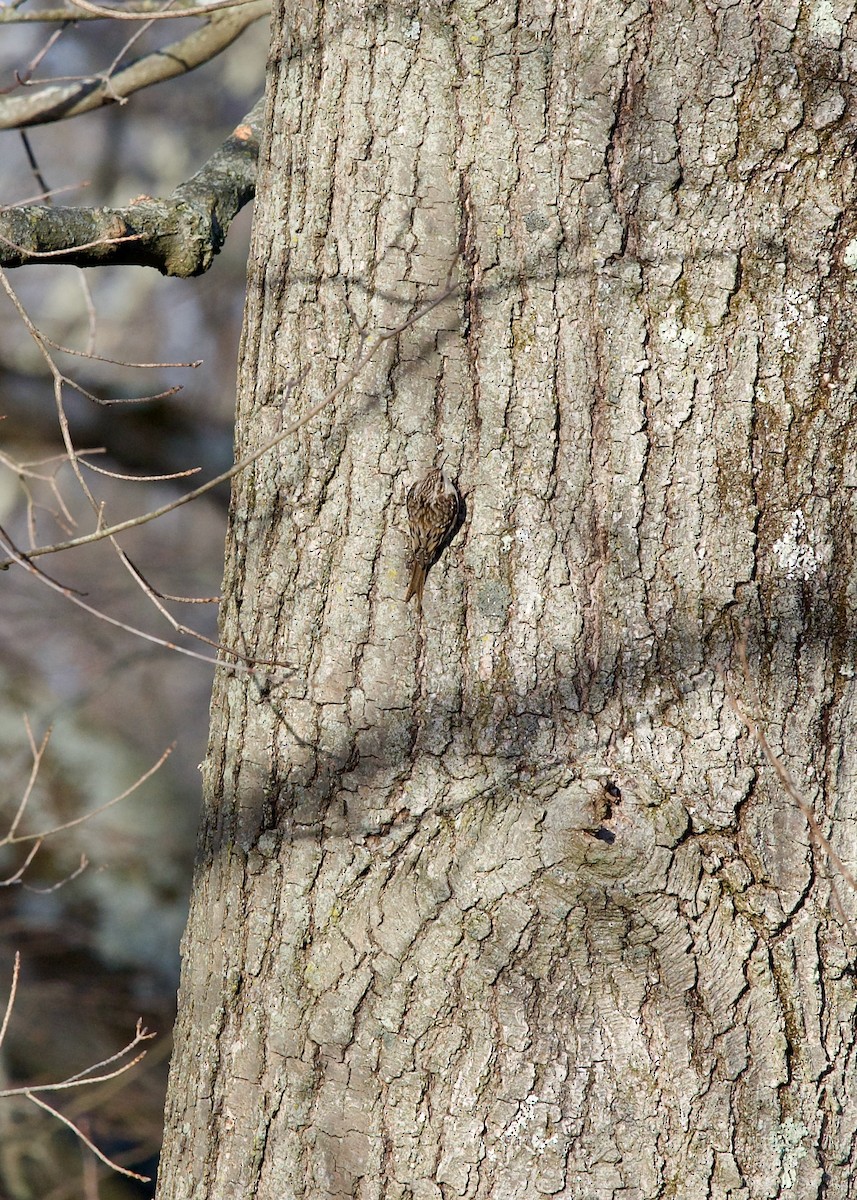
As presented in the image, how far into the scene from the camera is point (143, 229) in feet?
5.16

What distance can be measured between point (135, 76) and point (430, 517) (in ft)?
5.27

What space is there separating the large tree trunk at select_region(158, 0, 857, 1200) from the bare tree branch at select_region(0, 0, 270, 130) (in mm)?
1076

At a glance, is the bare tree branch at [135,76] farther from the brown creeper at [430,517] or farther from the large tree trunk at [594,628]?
the brown creeper at [430,517]

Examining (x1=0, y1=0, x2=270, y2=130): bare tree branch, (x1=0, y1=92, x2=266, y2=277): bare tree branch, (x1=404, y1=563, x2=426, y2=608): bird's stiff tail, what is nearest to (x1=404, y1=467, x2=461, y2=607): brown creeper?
(x1=404, y1=563, x2=426, y2=608): bird's stiff tail

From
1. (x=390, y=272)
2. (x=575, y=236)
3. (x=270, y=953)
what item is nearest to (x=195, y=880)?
(x=270, y=953)

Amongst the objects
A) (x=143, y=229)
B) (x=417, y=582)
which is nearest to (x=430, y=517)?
(x=417, y=582)

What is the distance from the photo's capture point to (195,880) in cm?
165

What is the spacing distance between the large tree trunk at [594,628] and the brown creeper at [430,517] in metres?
0.03

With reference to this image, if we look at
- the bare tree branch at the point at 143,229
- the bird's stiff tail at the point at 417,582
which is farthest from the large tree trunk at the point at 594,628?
the bare tree branch at the point at 143,229

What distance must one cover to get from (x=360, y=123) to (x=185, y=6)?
123 centimetres

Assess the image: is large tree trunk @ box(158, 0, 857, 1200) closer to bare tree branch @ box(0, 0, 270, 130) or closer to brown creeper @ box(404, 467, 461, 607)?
brown creeper @ box(404, 467, 461, 607)

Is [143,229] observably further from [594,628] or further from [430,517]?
[594,628]

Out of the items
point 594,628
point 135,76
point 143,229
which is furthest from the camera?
point 135,76

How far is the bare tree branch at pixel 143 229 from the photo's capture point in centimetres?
153
